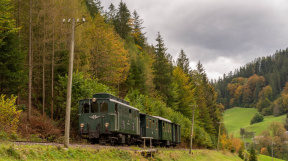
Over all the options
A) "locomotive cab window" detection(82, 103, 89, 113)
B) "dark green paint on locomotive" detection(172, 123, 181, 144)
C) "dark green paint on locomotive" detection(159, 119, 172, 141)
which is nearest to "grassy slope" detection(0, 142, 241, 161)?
"locomotive cab window" detection(82, 103, 89, 113)

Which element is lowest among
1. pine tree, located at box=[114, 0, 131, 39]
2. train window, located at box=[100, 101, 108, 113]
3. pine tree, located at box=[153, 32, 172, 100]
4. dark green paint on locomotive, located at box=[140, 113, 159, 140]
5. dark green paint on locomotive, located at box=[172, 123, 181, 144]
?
dark green paint on locomotive, located at box=[172, 123, 181, 144]

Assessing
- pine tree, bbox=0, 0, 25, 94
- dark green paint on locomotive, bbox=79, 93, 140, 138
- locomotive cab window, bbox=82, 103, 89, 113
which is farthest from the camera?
pine tree, bbox=0, 0, 25, 94

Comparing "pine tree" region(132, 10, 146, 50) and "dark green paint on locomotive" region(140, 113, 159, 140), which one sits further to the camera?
"pine tree" region(132, 10, 146, 50)

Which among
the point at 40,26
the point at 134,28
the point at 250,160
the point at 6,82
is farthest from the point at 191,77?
the point at 6,82

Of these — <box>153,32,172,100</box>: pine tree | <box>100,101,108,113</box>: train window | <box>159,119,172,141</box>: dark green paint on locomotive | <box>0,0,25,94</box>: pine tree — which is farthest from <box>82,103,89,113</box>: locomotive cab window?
<box>153,32,172,100</box>: pine tree

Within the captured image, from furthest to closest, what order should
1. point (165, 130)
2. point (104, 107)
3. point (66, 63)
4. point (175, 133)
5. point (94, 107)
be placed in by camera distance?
1. point (175, 133)
2. point (165, 130)
3. point (66, 63)
4. point (94, 107)
5. point (104, 107)

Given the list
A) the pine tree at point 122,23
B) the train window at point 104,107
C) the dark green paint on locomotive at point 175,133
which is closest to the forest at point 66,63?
the pine tree at point 122,23

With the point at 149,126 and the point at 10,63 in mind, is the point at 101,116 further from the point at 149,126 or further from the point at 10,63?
the point at 149,126

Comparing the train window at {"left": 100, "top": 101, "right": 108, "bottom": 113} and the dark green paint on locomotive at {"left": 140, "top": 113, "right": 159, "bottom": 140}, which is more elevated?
the train window at {"left": 100, "top": 101, "right": 108, "bottom": 113}

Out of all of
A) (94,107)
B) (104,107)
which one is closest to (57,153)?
(104,107)

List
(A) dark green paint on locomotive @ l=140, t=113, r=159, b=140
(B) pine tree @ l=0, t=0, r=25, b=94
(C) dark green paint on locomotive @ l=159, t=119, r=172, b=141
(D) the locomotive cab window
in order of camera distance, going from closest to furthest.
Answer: (D) the locomotive cab window, (B) pine tree @ l=0, t=0, r=25, b=94, (A) dark green paint on locomotive @ l=140, t=113, r=159, b=140, (C) dark green paint on locomotive @ l=159, t=119, r=172, b=141

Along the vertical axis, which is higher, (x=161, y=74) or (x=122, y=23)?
(x=122, y=23)

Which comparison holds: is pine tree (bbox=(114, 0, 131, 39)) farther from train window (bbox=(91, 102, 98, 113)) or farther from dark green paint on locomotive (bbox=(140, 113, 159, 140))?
train window (bbox=(91, 102, 98, 113))

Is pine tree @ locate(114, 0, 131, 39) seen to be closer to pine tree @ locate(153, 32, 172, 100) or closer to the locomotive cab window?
pine tree @ locate(153, 32, 172, 100)
